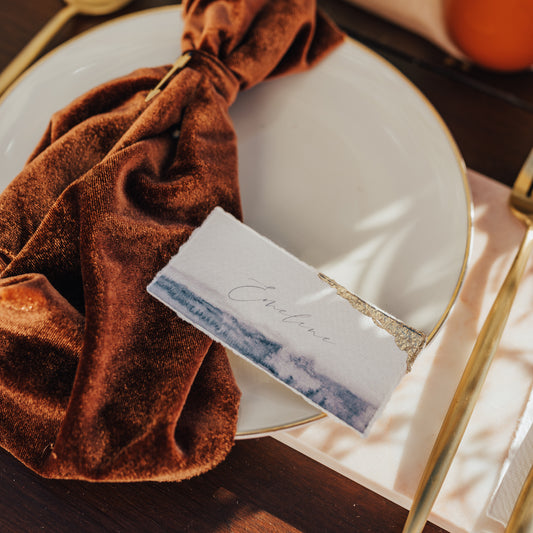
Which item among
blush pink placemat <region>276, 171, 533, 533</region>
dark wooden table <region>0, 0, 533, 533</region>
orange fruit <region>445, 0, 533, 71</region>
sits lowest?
dark wooden table <region>0, 0, 533, 533</region>

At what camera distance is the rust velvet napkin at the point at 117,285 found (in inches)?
9.9

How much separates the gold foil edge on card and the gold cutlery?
0.31m

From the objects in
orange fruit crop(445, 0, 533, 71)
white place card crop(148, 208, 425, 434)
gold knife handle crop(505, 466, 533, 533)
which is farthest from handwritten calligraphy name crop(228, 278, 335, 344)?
orange fruit crop(445, 0, 533, 71)

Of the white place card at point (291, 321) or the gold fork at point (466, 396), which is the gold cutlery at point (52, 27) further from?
the gold fork at point (466, 396)

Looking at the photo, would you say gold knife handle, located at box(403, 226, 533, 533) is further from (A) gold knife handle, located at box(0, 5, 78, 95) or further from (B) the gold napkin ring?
(A) gold knife handle, located at box(0, 5, 78, 95)

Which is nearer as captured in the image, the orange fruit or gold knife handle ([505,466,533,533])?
gold knife handle ([505,466,533,533])

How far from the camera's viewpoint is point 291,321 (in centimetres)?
28

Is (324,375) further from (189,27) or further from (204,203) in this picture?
(189,27)

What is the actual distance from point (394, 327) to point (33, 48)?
373mm

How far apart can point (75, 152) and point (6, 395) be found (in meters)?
0.14

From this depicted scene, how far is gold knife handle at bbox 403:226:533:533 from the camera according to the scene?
28cm

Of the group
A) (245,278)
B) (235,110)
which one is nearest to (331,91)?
(235,110)

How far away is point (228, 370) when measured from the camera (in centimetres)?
28

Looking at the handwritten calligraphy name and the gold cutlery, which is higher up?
the gold cutlery
